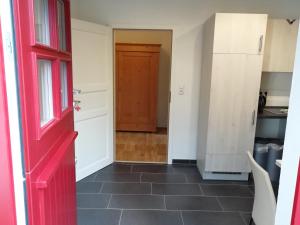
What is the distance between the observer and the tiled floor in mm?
2361

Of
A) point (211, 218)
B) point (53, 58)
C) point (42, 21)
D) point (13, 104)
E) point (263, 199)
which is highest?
point (42, 21)

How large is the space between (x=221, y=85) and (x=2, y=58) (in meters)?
2.49

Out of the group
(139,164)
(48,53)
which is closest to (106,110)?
(139,164)

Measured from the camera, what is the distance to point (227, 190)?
2.95m

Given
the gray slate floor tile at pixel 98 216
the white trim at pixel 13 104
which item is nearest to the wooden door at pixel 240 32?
the gray slate floor tile at pixel 98 216

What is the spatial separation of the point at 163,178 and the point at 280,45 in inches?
87.3

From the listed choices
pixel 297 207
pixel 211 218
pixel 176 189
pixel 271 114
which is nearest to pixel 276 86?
pixel 271 114

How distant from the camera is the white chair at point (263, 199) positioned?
150 cm

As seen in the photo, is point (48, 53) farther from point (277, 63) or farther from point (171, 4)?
point (277, 63)

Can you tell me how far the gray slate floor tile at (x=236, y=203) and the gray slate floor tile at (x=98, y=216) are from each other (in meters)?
1.12

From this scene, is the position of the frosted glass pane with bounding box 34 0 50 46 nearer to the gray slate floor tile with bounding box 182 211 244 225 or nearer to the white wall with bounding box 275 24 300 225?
the white wall with bounding box 275 24 300 225

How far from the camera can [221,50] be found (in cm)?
279

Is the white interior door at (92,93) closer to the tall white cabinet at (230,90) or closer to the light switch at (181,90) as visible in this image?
the light switch at (181,90)

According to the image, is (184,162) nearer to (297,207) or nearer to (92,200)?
(92,200)
